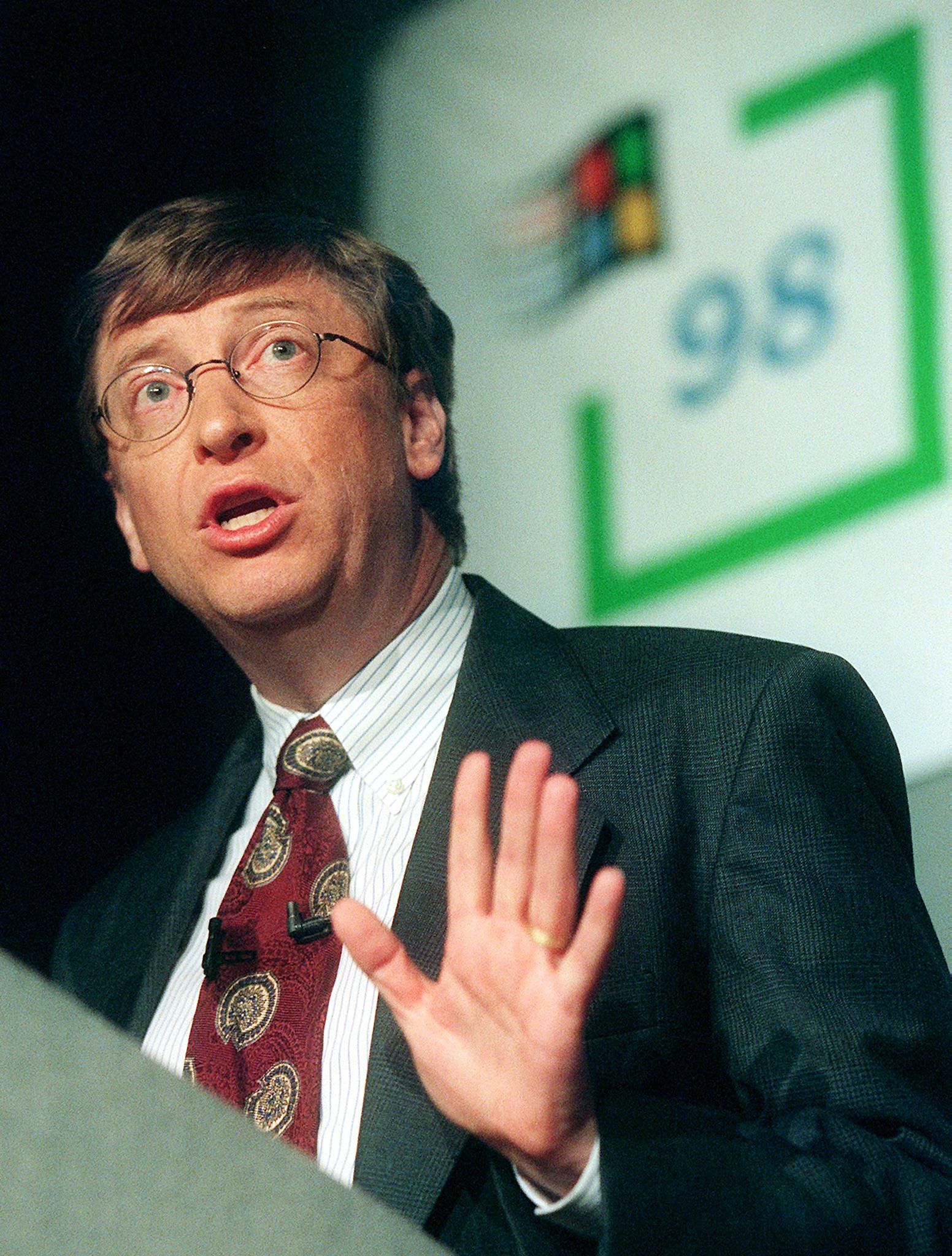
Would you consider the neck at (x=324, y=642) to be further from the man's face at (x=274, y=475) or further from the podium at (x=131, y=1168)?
the podium at (x=131, y=1168)

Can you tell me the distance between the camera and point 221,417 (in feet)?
5.07

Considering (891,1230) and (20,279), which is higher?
(20,279)

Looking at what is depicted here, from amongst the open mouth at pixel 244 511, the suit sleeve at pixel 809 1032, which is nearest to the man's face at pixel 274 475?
the open mouth at pixel 244 511

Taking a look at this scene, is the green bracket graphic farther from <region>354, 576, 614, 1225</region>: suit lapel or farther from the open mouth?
the open mouth

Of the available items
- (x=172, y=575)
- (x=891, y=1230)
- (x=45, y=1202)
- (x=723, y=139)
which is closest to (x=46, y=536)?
(x=172, y=575)

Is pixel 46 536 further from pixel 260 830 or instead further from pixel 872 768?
pixel 872 768

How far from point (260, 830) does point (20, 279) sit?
2.50ft

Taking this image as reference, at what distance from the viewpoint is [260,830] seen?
61.3 inches

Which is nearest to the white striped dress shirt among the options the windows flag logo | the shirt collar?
the shirt collar

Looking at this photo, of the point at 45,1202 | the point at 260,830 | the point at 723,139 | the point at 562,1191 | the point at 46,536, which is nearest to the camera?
the point at 45,1202

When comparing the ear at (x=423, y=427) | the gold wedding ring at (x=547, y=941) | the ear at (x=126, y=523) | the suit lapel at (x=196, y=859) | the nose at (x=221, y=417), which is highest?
the nose at (x=221, y=417)

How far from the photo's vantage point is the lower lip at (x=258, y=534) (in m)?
1.52

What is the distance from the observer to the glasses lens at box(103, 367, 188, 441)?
5.23 ft

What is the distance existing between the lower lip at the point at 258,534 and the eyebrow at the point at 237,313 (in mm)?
217
